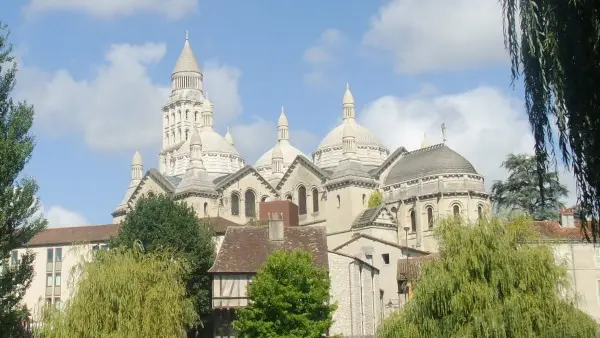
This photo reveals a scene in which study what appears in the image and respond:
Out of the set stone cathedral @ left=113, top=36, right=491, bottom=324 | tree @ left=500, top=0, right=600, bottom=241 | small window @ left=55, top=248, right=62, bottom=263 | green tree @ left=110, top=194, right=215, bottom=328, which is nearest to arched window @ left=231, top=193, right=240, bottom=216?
stone cathedral @ left=113, top=36, right=491, bottom=324

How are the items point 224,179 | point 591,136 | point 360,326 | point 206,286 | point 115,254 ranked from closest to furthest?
point 591,136
point 115,254
point 360,326
point 206,286
point 224,179

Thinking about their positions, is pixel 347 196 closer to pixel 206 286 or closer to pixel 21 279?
pixel 206 286

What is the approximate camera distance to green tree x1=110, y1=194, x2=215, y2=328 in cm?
4597

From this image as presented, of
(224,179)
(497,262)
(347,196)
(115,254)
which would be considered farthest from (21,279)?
(224,179)

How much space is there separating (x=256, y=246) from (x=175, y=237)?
5681mm

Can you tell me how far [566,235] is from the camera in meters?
47.8

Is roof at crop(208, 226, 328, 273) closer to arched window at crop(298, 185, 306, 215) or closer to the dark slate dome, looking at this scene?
the dark slate dome

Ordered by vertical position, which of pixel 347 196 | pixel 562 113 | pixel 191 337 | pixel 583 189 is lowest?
pixel 191 337

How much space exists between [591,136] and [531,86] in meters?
1.28

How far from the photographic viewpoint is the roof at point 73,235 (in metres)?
69.1

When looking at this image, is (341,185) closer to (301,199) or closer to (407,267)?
(301,199)

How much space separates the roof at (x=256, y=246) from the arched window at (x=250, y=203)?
35452 millimetres

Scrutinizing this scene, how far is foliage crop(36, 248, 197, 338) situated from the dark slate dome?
40319mm

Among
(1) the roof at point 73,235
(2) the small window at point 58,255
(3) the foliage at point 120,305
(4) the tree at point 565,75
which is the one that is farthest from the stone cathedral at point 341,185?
(4) the tree at point 565,75
